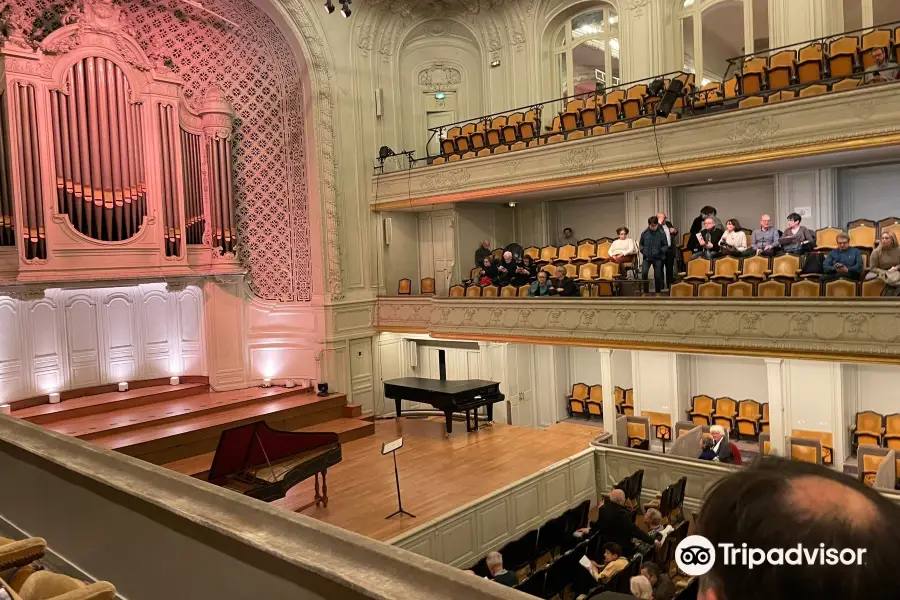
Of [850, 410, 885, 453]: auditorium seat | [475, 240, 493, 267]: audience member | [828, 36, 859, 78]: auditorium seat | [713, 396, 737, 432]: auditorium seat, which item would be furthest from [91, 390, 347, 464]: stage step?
[828, 36, 859, 78]: auditorium seat

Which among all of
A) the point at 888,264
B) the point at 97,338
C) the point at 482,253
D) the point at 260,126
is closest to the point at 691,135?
the point at 888,264

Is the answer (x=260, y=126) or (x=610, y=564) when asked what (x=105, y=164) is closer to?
(x=260, y=126)

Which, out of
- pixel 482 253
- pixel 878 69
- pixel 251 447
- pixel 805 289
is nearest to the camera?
pixel 251 447

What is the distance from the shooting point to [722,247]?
9883 millimetres

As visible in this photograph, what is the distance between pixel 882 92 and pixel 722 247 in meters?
2.74

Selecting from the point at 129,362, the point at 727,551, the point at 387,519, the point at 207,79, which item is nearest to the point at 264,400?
the point at 129,362

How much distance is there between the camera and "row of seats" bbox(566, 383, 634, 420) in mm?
13539

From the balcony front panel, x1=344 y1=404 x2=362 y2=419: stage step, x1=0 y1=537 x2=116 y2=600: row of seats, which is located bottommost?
x1=344 y1=404 x2=362 y2=419: stage step

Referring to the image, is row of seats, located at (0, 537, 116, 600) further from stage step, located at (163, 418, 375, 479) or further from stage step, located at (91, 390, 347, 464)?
stage step, located at (163, 418, 375, 479)

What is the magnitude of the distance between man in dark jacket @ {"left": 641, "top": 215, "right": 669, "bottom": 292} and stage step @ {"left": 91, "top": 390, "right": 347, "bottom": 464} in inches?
253

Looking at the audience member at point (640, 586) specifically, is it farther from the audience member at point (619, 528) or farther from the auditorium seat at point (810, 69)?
the auditorium seat at point (810, 69)

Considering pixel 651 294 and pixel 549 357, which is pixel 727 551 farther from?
pixel 549 357

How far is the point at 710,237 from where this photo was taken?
9.98 metres

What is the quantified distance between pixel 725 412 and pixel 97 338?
11.5 meters
